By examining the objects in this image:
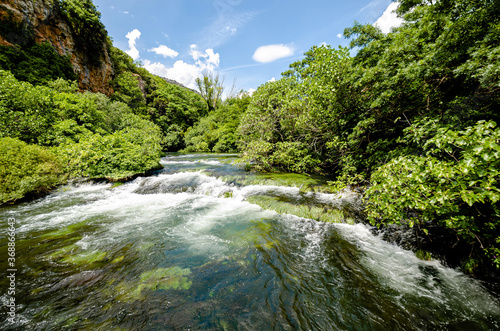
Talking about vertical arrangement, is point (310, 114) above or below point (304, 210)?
above

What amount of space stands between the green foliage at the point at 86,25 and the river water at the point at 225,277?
24.8m

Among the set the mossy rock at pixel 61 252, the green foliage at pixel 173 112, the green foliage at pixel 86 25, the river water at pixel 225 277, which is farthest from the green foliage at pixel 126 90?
the mossy rock at pixel 61 252

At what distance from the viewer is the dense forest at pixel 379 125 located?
2836mm

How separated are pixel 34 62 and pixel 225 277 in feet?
76.6

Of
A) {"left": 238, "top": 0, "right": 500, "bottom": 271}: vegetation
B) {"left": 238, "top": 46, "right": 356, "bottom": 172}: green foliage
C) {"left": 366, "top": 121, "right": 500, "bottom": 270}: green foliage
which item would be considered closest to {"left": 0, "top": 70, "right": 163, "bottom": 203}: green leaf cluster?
{"left": 238, "top": 46, "right": 356, "bottom": 172}: green foliage

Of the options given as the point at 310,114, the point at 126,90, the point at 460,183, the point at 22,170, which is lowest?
the point at 22,170

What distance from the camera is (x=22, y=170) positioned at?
6426mm

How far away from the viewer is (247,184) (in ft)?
28.2

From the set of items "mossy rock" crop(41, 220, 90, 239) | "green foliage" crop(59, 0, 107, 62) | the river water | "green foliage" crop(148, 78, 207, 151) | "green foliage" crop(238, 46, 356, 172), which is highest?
"green foliage" crop(59, 0, 107, 62)

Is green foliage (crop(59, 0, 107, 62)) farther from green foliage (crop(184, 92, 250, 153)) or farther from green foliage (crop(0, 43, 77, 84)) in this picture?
green foliage (crop(184, 92, 250, 153))

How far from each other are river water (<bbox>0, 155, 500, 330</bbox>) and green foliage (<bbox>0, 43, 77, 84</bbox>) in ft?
45.6

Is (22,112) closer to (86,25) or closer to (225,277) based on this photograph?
(225,277)

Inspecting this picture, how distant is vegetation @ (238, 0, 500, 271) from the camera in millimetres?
2591

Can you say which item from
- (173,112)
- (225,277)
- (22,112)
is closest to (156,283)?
(225,277)
